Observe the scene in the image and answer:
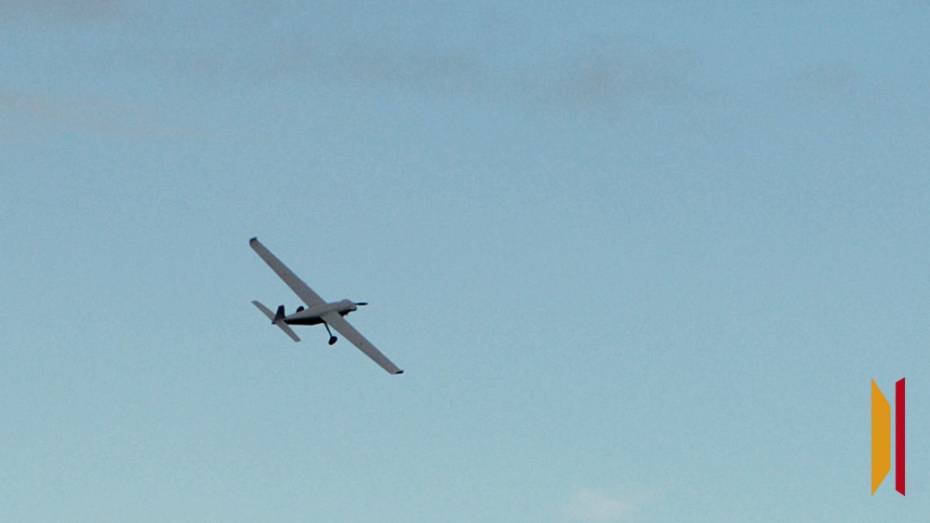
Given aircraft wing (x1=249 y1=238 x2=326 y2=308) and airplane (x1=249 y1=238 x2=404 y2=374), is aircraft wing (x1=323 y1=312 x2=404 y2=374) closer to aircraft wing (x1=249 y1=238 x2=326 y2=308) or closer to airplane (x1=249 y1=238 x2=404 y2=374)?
airplane (x1=249 y1=238 x2=404 y2=374)

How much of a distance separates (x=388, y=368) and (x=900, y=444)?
4410 cm

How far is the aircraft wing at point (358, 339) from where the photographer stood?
116 m

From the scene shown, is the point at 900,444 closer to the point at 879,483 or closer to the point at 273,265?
the point at 879,483

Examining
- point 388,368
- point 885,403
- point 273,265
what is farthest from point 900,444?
point 273,265

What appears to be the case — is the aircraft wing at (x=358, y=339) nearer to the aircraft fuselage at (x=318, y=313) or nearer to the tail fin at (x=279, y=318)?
the aircraft fuselage at (x=318, y=313)

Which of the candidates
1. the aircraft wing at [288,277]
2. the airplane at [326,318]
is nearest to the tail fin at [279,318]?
the airplane at [326,318]

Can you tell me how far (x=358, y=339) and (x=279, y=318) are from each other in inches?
312

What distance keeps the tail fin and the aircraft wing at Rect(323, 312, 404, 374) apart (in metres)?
3.25

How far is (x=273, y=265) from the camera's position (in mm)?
138125

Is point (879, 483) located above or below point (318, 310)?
below

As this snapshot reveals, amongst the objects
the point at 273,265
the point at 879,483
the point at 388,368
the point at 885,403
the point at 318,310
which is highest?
the point at 273,265

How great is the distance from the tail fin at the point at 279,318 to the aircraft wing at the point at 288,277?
185 inches

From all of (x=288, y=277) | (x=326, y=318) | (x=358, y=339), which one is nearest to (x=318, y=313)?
(x=326, y=318)

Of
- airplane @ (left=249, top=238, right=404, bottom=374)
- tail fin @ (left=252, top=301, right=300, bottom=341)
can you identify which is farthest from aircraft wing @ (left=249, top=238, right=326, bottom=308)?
tail fin @ (left=252, top=301, right=300, bottom=341)
